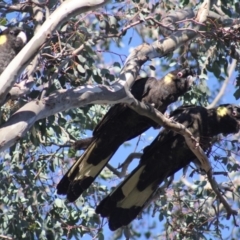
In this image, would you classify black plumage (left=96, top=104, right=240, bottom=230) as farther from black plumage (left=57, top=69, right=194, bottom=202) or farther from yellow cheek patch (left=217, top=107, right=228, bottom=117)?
black plumage (left=57, top=69, right=194, bottom=202)

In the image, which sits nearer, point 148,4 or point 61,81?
point 61,81

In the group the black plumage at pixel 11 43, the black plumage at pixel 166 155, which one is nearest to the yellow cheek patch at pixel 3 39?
the black plumage at pixel 11 43

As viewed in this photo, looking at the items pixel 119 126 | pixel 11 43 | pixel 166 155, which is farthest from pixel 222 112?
pixel 11 43

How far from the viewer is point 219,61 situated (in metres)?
4.74

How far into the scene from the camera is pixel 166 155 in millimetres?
4898

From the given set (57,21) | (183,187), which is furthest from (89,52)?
(183,187)

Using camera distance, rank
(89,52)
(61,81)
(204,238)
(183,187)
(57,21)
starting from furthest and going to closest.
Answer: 1. (183,187)
2. (204,238)
3. (61,81)
4. (89,52)
5. (57,21)

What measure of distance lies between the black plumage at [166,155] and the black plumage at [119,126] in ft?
0.48

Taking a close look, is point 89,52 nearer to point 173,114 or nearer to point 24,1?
point 24,1

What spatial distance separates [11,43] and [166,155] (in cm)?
129

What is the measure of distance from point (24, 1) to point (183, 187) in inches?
79.4

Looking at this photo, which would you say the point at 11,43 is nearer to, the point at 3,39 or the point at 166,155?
the point at 3,39

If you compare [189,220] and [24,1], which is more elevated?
[24,1]

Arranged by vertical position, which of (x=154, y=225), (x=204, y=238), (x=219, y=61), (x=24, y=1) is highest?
(x=24, y=1)
